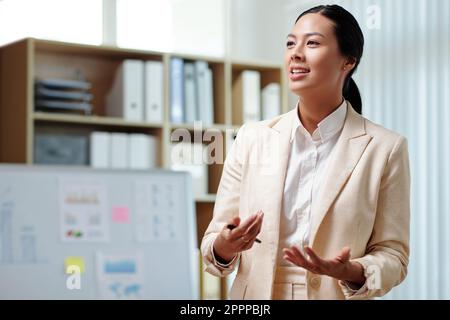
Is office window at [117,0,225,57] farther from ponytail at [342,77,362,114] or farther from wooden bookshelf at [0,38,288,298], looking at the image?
ponytail at [342,77,362,114]

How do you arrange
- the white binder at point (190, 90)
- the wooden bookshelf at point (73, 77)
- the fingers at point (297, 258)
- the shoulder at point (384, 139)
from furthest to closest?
the wooden bookshelf at point (73, 77)
the white binder at point (190, 90)
the shoulder at point (384, 139)
the fingers at point (297, 258)

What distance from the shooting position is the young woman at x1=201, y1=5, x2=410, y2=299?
643mm

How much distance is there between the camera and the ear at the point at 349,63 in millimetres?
655

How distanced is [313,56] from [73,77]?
6.33ft

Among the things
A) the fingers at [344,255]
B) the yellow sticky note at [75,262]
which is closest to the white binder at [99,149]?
the yellow sticky note at [75,262]

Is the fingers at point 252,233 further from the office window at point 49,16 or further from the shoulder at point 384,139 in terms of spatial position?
the office window at point 49,16

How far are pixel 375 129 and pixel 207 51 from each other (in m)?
1.85

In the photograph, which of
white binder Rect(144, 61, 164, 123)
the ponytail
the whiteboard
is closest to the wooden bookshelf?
white binder Rect(144, 61, 164, 123)

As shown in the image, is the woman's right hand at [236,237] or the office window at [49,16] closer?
the woman's right hand at [236,237]

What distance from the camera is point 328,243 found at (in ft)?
2.17

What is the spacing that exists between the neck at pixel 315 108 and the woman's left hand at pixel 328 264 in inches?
5.0

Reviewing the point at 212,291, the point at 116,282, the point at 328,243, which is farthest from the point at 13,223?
the point at 328,243

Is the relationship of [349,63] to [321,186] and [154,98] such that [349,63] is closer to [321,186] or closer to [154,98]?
[321,186]

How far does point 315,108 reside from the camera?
658 millimetres
